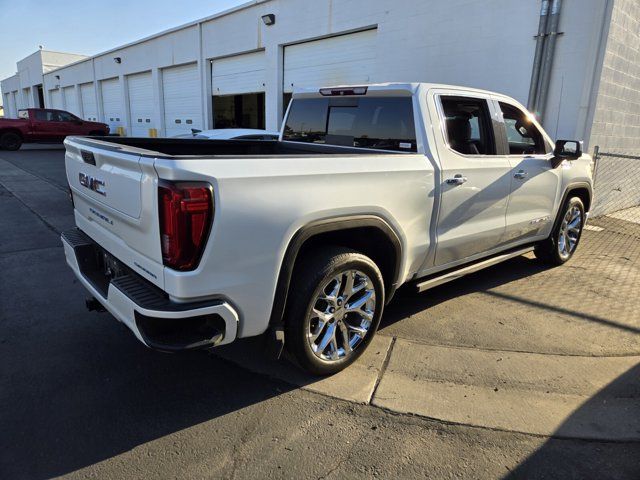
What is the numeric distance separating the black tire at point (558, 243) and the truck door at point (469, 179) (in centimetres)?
144

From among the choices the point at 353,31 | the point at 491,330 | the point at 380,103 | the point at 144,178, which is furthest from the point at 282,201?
the point at 353,31

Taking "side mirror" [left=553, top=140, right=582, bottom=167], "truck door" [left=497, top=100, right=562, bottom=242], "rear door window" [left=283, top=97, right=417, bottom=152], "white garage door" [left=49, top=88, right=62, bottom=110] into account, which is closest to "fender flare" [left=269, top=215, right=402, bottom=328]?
"rear door window" [left=283, top=97, right=417, bottom=152]

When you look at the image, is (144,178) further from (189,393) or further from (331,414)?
(331,414)

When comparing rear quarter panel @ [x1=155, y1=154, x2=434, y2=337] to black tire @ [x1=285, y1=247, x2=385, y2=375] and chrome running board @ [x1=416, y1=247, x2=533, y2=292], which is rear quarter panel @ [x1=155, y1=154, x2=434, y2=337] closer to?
black tire @ [x1=285, y1=247, x2=385, y2=375]

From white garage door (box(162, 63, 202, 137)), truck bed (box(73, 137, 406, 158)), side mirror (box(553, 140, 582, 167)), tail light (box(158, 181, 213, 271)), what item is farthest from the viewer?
white garage door (box(162, 63, 202, 137))

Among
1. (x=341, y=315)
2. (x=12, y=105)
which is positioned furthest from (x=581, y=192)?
(x=12, y=105)

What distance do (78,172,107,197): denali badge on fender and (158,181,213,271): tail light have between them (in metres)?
0.85

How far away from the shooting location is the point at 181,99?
63.3 feet

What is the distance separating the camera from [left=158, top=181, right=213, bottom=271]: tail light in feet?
7.41

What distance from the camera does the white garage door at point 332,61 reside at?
11.3 meters

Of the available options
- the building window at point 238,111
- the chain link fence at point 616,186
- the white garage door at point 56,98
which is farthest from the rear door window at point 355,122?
the white garage door at point 56,98

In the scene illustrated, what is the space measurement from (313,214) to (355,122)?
69.6 inches

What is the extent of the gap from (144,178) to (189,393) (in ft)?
4.76

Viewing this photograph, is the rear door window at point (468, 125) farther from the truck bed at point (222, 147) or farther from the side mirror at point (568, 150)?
the side mirror at point (568, 150)
